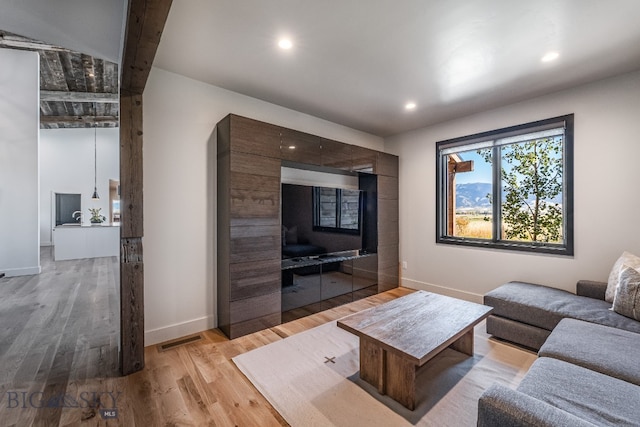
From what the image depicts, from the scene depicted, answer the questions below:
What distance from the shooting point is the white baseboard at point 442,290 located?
3.60 m

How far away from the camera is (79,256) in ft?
22.3

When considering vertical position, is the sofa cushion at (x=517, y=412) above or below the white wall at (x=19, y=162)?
below

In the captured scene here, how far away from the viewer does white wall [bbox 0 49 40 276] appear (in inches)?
184

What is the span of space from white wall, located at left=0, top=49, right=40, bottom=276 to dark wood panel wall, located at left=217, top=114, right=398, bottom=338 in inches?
186

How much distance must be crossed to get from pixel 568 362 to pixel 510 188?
242 cm

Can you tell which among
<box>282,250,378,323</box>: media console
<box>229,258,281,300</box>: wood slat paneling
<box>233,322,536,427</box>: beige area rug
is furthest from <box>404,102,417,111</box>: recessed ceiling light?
<box>233,322,536,427</box>: beige area rug

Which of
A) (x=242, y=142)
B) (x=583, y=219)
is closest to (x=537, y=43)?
(x=583, y=219)

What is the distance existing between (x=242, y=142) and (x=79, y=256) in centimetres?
703

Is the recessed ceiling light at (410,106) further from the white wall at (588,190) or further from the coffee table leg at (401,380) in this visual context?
the coffee table leg at (401,380)

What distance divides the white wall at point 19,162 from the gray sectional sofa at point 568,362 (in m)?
7.13

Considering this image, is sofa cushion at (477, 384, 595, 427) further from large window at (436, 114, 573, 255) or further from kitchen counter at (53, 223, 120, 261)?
kitchen counter at (53, 223, 120, 261)

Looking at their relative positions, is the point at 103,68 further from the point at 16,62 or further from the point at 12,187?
A: the point at 12,187

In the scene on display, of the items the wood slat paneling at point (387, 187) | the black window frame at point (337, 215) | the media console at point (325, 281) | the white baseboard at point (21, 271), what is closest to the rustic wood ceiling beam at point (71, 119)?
the white baseboard at point (21, 271)

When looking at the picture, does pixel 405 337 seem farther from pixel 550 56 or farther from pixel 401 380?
pixel 550 56
